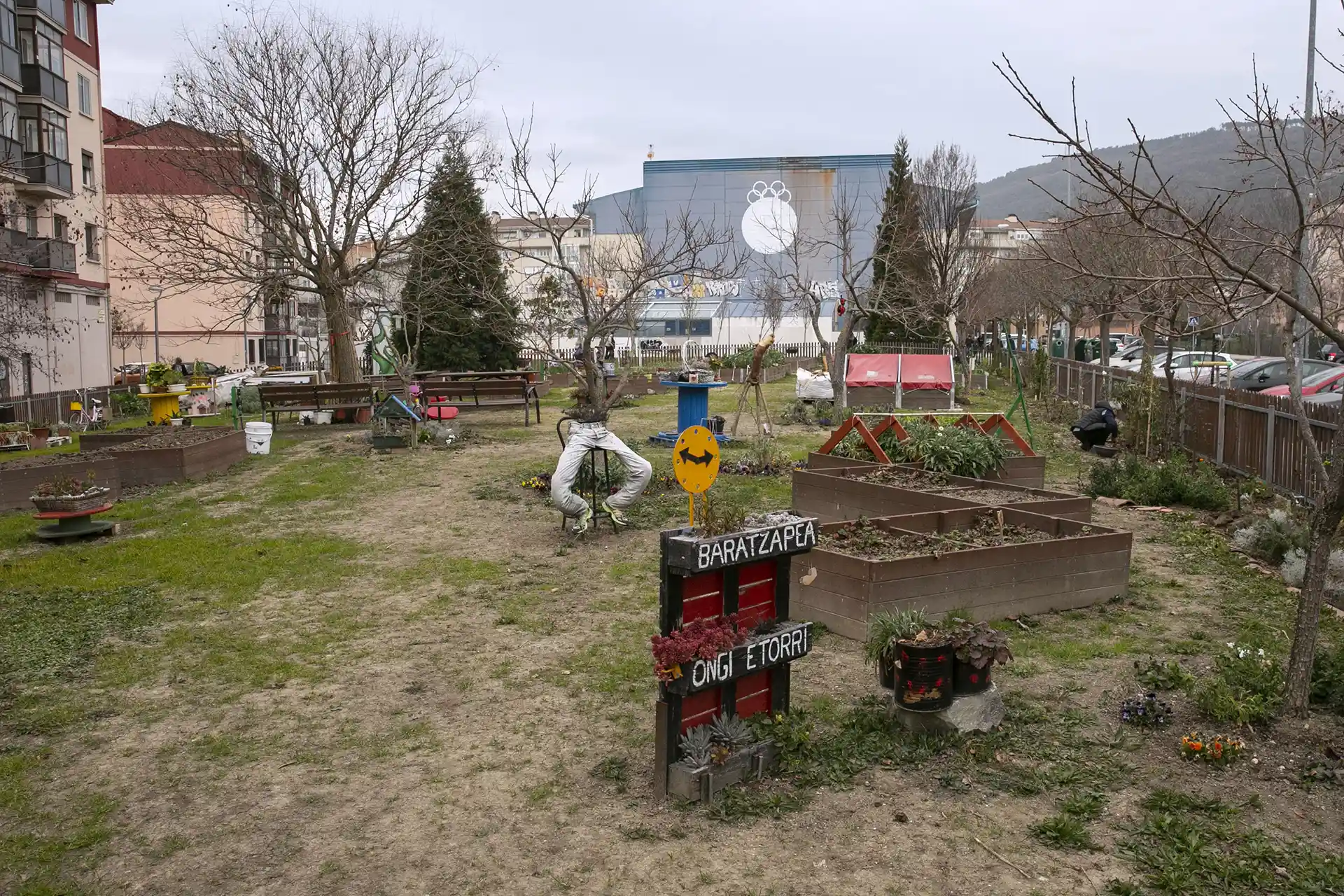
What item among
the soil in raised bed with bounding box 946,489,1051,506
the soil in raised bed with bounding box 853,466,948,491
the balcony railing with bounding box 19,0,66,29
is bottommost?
the soil in raised bed with bounding box 946,489,1051,506

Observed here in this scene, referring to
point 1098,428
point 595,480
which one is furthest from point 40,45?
point 1098,428

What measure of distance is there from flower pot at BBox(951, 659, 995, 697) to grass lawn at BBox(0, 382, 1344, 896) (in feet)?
0.91

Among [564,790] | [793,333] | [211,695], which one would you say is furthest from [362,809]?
[793,333]

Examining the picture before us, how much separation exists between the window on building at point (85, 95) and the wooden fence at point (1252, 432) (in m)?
33.9

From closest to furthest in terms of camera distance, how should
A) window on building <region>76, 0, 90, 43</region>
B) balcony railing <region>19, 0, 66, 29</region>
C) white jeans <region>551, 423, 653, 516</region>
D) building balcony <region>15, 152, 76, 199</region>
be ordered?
white jeans <region>551, 423, 653, 516</region> → building balcony <region>15, 152, 76, 199</region> → balcony railing <region>19, 0, 66, 29</region> → window on building <region>76, 0, 90, 43</region>

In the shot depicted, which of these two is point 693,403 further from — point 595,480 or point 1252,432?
point 1252,432

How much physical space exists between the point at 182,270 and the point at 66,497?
1416cm

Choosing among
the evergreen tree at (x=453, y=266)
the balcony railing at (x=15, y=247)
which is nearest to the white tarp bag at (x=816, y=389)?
the evergreen tree at (x=453, y=266)

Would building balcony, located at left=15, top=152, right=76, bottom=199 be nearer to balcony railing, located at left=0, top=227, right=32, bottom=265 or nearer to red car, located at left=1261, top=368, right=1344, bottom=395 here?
balcony railing, located at left=0, top=227, right=32, bottom=265

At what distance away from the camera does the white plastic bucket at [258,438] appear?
1800cm

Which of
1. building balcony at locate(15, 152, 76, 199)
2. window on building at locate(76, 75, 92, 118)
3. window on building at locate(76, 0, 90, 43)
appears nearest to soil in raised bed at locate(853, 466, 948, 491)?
building balcony at locate(15, 152, 76, 199)

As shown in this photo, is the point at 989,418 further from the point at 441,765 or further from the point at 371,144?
the point at 371,144

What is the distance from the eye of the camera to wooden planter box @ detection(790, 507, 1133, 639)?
722 centimetres

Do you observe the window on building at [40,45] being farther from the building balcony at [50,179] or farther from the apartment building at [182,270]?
the building balcony at [50,179]
